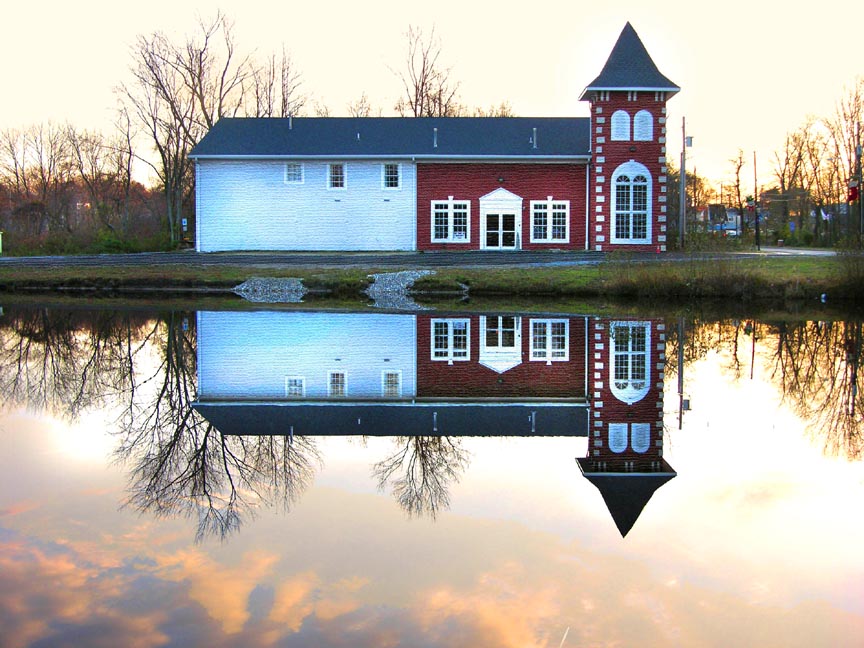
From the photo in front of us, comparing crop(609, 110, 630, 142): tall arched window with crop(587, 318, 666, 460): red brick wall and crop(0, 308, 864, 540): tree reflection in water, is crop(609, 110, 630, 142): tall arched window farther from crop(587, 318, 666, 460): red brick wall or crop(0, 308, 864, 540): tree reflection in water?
crop(587, 318, 666, 460): red brick wall

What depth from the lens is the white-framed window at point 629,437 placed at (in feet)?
30.4

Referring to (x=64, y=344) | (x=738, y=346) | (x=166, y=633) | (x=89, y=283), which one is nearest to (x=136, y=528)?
(x=166, y=633)

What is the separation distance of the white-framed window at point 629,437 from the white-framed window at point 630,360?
64.2 inches

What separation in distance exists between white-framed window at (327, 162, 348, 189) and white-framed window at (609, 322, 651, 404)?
21048mm

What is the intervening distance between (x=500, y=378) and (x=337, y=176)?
26.7 meters

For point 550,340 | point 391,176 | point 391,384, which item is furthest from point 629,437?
point 391,176

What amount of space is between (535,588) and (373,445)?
4136 mm

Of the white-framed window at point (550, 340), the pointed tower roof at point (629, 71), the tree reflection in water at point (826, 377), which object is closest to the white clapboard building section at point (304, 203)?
the pointed tower roof at point (629, 71)

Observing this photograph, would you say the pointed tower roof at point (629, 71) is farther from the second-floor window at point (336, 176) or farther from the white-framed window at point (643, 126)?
the second-floor window at point (336, 176)

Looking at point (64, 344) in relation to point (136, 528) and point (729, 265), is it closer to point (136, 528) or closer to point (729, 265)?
point (136, 528)

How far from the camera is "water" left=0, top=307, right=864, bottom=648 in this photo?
15.9 ft

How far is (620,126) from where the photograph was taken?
3741 centimetres

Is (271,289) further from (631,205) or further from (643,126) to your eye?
(643,126)

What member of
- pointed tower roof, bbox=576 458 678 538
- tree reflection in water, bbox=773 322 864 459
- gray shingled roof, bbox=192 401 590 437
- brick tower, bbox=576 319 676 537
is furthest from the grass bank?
pointed tower roof, bbox=576 458 678 538
